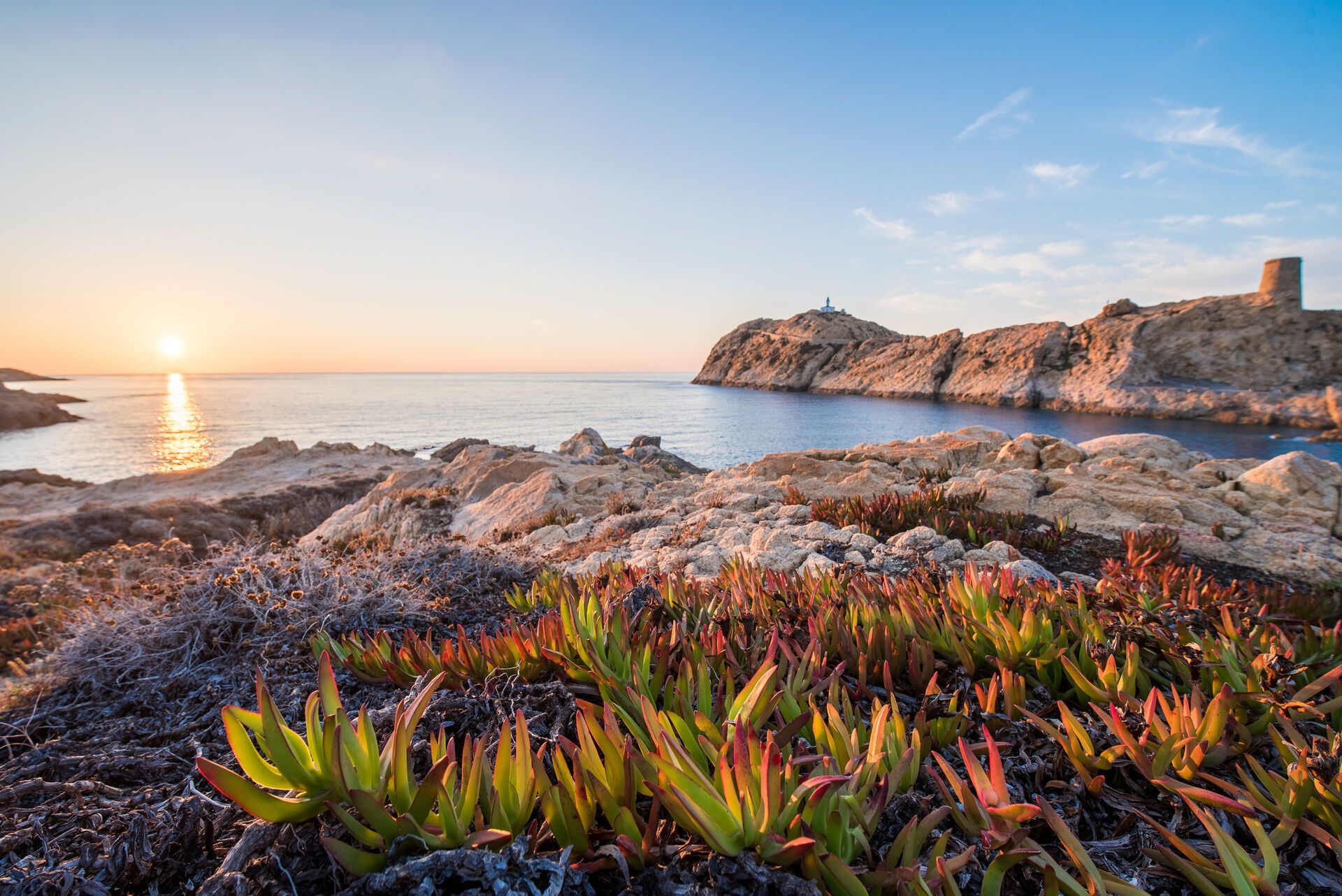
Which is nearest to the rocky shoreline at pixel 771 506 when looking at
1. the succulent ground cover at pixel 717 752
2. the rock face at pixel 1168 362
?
the succulent ground cover at pixel 717 752

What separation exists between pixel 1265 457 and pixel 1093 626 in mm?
31355

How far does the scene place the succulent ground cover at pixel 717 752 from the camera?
1087mm

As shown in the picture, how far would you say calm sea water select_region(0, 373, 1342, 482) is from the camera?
93.7 ft

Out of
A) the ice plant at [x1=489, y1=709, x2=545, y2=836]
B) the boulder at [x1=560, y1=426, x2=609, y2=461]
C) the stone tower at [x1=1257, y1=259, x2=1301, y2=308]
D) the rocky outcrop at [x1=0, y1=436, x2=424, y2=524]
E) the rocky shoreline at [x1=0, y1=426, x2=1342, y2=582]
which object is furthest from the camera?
the stone tower at [x1=1257, y1=259, x2=1301, y2=308]

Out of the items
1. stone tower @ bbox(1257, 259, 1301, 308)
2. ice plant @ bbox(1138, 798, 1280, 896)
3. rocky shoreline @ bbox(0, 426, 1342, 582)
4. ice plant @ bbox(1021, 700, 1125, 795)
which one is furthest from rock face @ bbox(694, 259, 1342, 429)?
ice plant @ bbox(1138, 798, 1280, 896)

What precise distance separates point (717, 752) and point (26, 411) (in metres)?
67.5

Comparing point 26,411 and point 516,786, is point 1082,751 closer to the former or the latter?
point 516,786

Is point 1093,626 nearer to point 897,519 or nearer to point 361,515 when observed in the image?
point 897,519

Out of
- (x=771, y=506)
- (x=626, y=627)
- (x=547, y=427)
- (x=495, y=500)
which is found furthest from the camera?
(x=547, y=427)

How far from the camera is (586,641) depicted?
2141mm

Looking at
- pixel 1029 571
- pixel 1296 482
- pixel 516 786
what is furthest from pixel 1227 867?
pixel 1296 482

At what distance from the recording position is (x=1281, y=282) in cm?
4372

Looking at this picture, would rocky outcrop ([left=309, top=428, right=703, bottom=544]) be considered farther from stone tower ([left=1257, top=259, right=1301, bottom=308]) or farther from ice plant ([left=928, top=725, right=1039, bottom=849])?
stone tower ([left=1257, top=259, right=1301, bottom=308])

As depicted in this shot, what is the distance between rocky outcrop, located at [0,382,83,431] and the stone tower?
318 ft
